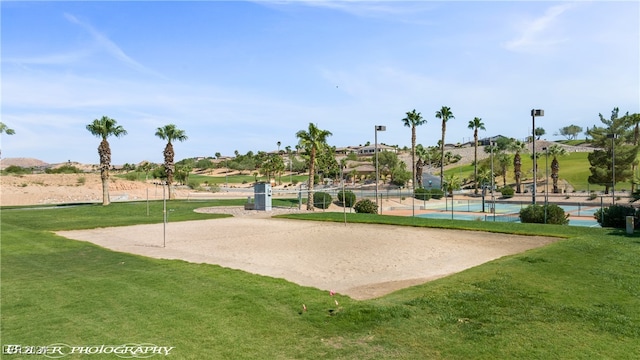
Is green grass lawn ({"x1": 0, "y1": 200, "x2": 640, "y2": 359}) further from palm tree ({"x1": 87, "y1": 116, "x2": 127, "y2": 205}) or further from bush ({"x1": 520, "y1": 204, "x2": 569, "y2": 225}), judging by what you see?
palm tree ({"x1": 87, "y1": 116, "x2": 127, "y2": 205})

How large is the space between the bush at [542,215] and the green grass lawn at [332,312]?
41.4ft

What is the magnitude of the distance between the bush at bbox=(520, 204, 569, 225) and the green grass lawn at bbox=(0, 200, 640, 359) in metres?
12.6

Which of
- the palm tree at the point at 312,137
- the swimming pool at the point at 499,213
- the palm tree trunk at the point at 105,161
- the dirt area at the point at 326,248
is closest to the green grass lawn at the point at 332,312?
the dirt area at the point at 326,248

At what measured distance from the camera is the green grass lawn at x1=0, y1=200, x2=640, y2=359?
6.45 m

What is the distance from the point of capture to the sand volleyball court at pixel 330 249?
1214 centimetres

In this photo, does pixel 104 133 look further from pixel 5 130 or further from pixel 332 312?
pixel 332 312

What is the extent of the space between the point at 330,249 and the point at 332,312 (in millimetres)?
8951

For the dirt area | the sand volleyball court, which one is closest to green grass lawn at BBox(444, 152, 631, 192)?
the dirt area

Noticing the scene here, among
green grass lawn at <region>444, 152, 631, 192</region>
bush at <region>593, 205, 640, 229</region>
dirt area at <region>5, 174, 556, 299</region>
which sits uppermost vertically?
green grass lawn at <region>444, 152, 631, 192</region>

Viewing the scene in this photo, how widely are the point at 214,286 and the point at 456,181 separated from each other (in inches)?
2444

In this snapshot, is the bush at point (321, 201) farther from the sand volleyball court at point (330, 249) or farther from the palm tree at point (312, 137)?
the sand volleyball court at point (330, 249)

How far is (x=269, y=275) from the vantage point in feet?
39.7

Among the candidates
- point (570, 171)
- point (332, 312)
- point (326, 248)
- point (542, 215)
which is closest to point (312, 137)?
point (542, 215)

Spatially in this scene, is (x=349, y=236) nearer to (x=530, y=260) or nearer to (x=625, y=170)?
(x=530, y=260)
